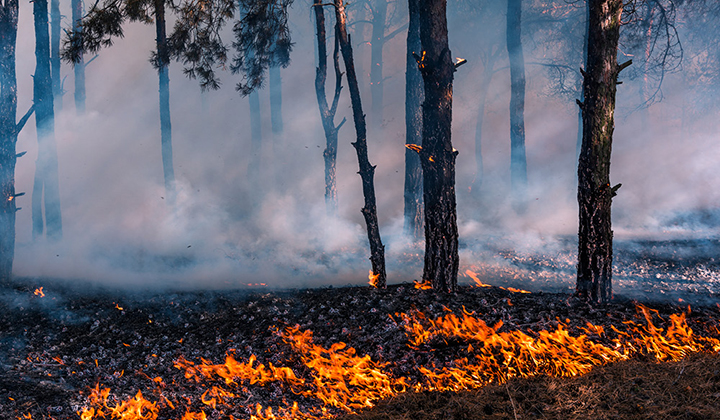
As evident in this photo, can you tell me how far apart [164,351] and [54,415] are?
161 centimetres

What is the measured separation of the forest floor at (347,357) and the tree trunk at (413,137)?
598 centimetres

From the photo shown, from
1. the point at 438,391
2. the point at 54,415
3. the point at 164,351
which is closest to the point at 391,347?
the point at 438,391

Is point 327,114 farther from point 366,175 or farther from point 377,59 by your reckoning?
point 377,59

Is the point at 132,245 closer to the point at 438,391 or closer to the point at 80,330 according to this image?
the point at 80,330

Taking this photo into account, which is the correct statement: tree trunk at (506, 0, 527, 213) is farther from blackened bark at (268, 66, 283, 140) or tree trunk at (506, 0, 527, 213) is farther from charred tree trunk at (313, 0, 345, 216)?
blackened bark at (268, 66, 283, 140)

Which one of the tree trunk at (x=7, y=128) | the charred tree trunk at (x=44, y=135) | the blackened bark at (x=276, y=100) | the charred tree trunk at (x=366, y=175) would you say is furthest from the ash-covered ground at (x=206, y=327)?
the blackened bark at (x=276, y=100)

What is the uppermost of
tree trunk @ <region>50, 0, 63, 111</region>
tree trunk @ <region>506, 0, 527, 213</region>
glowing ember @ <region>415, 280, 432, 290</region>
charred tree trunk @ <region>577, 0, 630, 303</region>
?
tree trunk @ <region>50, 0, 63, 111</region>

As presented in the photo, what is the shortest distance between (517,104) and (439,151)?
11191mm

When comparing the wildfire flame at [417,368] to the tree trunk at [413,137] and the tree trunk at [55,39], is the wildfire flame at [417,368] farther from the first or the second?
the tree trunk at [55,39]

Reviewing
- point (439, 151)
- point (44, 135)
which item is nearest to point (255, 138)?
point (44, 135)

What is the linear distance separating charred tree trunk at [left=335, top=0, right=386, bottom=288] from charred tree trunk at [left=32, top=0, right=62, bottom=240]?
26.0 ft

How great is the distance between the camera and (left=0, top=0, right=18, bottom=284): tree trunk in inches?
353

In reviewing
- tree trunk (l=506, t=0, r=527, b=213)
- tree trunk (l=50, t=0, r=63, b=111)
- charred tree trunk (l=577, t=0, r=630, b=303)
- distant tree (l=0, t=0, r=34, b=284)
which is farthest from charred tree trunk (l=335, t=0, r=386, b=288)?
tree trunk (l=50, t=0, r=63, b=111)

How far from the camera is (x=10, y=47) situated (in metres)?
9.12
